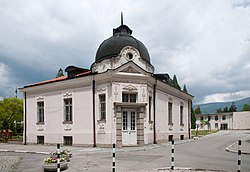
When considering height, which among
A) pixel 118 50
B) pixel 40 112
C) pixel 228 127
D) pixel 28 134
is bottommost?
pixel 228 127

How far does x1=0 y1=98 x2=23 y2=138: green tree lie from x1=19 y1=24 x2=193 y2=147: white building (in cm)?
1807

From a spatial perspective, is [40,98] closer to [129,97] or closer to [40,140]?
[40,140]

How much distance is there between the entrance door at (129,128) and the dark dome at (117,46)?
5069 mm

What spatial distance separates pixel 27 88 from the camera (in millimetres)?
26266

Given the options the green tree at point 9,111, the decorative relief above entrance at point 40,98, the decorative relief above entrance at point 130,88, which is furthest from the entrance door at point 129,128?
the green tree at point 9,111

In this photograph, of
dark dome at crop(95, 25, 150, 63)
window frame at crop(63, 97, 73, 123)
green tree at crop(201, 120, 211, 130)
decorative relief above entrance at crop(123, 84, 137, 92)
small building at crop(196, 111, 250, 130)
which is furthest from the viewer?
green tree at crop(201, 120, 211, 130)

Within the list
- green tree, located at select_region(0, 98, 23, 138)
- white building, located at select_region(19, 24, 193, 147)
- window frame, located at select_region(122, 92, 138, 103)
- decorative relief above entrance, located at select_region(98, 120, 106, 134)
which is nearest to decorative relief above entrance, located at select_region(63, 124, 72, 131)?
white building, located at select_region(19, 24, 193, 147)

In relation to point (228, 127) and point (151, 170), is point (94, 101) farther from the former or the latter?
point (228, 127)

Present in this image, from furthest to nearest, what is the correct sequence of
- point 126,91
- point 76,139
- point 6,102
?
point 6,102 → point 76,139 → point 126,91

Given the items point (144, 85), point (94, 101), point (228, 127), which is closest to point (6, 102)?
point (94, 101)

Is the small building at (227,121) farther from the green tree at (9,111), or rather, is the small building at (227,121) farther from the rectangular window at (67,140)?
the rectangular window at (67,140)

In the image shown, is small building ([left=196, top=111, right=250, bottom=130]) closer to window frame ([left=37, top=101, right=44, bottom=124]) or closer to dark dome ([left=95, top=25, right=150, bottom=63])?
dark dome ([left=95, top=25, right=150, bottom=63])

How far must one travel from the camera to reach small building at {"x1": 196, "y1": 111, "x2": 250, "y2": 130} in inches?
3492

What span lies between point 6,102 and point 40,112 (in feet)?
69.2
